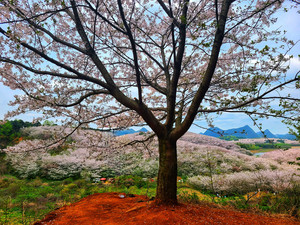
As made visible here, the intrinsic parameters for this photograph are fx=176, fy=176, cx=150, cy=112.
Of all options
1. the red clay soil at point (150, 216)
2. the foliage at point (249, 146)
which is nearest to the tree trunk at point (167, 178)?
the red clay soil at point (150, 216)

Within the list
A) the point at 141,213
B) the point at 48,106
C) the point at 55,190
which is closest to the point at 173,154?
the point at 141,213

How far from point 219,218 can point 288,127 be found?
2508 millimetres

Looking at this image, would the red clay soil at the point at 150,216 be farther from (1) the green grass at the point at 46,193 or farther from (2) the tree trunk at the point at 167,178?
(1) the green grass at the point at 46,193

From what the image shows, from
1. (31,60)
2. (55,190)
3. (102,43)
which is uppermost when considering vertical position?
(102,43)

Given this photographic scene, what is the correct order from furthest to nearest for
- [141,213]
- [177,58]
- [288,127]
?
[288,127] → [177,58] → [141,213]

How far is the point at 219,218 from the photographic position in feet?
8.92

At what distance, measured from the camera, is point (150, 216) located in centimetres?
279

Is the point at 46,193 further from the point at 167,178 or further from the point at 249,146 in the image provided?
the point at 249,146

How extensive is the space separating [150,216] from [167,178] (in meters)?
0.77

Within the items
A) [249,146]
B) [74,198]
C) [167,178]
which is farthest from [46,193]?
[249,146]

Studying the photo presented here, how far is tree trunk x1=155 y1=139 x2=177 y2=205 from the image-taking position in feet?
10.9

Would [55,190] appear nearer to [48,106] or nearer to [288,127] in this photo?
[48,106]

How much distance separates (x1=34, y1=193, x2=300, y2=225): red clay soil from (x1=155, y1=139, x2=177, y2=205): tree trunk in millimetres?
181

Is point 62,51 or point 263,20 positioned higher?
point 62,51
